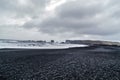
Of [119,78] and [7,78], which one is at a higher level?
[7,78]

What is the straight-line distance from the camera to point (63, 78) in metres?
9.50

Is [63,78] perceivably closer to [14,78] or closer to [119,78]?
[14,78]

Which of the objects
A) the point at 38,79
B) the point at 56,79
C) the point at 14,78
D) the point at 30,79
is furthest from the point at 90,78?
the point at 14,78

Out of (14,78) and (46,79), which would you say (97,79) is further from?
(14,78)

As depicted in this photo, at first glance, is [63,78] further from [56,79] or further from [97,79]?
[97,79]

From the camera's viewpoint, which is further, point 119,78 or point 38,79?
point 119,78

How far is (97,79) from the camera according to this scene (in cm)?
953

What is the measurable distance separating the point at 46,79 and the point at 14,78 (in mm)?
2457

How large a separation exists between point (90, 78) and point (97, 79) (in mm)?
545

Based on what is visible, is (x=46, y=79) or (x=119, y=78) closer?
(x=46, y=79)

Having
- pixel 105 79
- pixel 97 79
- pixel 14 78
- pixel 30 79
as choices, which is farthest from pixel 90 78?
pixel 14 78

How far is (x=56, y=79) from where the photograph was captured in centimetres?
917

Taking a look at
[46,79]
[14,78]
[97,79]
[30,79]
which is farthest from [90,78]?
[14,78]

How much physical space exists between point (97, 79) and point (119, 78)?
2031mm
